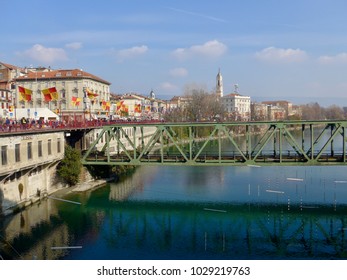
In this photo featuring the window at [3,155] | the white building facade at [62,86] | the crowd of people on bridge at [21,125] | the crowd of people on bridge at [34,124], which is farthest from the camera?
the white building facade at [62,86]

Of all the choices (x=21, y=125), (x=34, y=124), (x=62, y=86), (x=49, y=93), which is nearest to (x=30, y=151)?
(x=21, y=125)

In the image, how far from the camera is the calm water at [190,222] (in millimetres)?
22375

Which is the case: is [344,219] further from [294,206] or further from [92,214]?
[92,214]

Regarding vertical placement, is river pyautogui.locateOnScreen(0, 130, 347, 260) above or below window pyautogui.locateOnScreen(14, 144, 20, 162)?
below

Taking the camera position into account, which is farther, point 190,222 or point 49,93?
point 49,93

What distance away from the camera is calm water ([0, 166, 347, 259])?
22.4 m

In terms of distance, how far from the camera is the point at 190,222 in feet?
92.3

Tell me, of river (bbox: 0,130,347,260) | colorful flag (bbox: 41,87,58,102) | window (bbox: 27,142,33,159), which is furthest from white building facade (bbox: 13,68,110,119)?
window (bbox: 27,142,33,159)

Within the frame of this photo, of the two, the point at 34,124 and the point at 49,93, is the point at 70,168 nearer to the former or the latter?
the point at 34,124

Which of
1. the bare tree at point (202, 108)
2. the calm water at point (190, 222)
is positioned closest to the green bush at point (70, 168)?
the calm water at point (190, 222)

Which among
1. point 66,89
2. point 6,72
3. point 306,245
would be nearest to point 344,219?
point 306,245

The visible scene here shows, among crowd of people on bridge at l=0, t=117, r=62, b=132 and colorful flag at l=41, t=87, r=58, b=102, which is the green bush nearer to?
crowd of people on bridge at l=0, t=117, r=62, b=132

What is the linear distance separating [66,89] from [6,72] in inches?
564

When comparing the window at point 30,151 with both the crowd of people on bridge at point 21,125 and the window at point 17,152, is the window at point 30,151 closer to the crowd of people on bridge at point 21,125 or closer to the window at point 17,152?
the crowd of people on bridge at point 21,125
